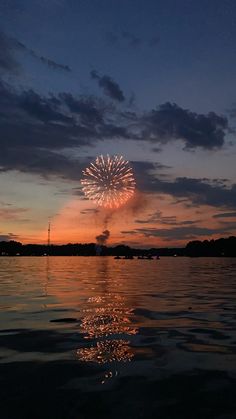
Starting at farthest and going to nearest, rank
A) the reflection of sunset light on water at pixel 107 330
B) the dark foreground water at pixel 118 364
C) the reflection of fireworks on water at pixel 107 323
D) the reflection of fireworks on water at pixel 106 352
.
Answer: the reflection of fireworks on water at pixel 107 323 → the reflection of sunset light on water at pixel 107 330 → the reflection of fireworks on water at pixel 106 352 → the dark foreground water at pixel 118 364

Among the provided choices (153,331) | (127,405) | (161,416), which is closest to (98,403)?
(127,405)

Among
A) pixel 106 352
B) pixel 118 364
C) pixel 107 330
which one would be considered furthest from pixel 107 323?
pixel 118 364

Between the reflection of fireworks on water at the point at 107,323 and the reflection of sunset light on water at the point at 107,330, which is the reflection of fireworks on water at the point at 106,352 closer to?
the reflection of sunset light on water at the point at 107,330

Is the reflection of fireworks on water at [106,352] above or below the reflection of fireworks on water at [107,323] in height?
below

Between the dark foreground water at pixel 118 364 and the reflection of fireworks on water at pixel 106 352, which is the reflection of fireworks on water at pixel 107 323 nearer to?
the dark foreground water at pixel 118 364

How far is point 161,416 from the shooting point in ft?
26.1

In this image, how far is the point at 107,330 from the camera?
55.5ft

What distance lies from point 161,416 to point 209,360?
177 inches

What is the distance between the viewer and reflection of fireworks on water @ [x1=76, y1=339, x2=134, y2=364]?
1204 centimetres

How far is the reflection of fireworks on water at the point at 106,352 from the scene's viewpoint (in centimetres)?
1204

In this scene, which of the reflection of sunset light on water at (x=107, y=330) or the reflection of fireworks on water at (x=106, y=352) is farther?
the reflection of sunset light on water at (x=107, y=330)

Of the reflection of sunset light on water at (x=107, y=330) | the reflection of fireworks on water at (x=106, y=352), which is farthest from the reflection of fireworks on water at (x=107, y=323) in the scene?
the reflection of fireworks on water at (x=106, y=352)

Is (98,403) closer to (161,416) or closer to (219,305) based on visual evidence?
(161,416)

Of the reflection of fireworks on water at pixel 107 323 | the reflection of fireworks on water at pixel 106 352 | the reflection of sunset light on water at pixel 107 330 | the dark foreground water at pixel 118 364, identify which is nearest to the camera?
the dark foreground water at pixel 118 364
